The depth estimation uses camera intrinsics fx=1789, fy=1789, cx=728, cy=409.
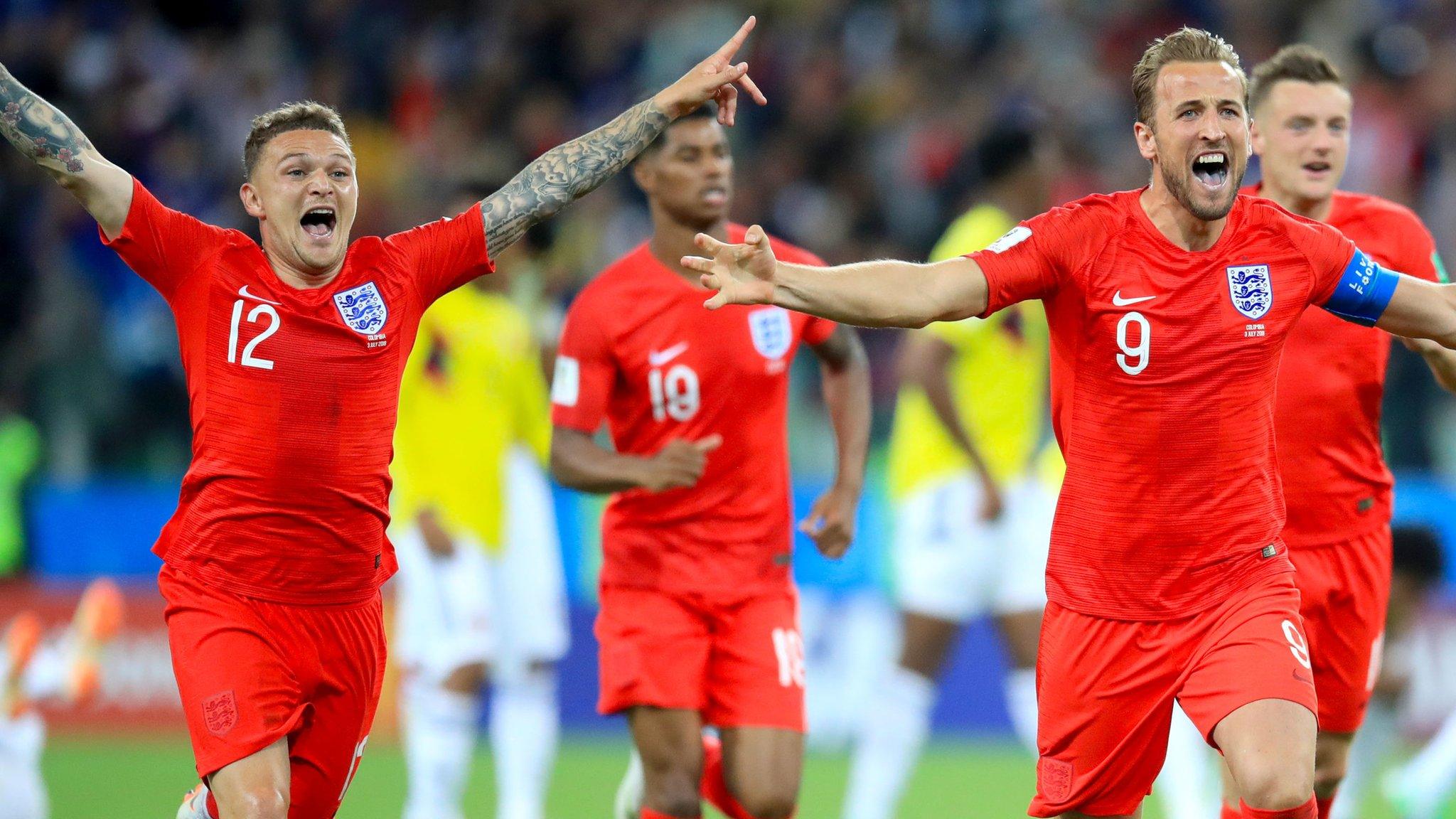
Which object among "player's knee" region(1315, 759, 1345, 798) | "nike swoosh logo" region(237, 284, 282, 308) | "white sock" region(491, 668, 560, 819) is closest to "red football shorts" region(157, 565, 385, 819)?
"nike swoosh logo" region(237, 284, 282, 308)

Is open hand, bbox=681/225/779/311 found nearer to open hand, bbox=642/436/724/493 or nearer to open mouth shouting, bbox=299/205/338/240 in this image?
open mouth shouting, bbox=299/205/338/240

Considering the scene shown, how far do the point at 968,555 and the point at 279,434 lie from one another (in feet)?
13.3

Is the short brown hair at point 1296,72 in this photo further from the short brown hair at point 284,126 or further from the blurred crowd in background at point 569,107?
the blurred crowd in background at point 569,107

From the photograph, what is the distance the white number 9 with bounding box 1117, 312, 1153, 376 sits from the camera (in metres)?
4.96

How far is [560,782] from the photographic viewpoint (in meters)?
10.1

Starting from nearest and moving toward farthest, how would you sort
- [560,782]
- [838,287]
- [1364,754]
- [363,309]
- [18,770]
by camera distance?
1. [838,287]
2. [363,309]
3. [18,770]
4. [1364,754]
5. [560,782]

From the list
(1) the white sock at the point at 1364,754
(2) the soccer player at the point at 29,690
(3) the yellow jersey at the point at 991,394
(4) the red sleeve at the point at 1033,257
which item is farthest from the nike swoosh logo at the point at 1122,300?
(2) the soccer player at the point at 29,690

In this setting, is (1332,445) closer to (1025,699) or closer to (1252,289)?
(1252,289)

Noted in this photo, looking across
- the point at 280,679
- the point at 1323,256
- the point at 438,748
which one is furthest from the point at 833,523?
the point at 438,748

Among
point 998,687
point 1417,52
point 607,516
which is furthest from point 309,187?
point 1417,52

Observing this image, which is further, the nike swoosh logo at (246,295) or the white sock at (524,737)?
the white sock at (524,737)

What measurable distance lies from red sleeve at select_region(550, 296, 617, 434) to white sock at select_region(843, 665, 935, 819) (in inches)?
101

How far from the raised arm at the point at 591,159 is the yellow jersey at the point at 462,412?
3.15 metres

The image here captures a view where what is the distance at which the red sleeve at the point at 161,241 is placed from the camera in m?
5.06
